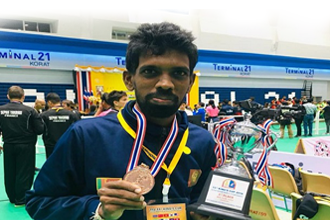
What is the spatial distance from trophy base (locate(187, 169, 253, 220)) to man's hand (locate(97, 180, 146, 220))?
264 mm

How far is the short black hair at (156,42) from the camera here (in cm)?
106

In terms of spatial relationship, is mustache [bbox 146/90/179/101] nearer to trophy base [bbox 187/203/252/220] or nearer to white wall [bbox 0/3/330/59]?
trophy base [bbox 187/203/252/220]

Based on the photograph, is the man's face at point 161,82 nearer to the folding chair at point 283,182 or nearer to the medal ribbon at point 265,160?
the medal ribbon at point 265,160

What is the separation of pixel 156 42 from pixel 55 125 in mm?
3906

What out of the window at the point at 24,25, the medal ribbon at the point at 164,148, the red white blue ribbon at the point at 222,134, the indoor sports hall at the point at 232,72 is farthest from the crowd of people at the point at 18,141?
the window at the point at 24,25

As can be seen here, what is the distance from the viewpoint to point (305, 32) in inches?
754

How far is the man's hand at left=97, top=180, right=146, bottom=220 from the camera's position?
2.54 feet

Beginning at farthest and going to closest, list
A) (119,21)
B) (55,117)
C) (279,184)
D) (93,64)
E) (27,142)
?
(119,21) → (93,64) → (55,117) → (27,142) → (279,184)

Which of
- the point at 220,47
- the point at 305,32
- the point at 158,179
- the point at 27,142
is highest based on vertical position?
the point at 305,32

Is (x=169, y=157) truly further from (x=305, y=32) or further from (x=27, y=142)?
(x=305, y=32)

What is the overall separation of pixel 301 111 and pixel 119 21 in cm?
918

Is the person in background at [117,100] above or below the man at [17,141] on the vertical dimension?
above

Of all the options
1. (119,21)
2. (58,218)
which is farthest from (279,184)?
(119,21)

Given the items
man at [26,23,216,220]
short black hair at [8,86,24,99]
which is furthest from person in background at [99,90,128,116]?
man at [26,23,216,220]
